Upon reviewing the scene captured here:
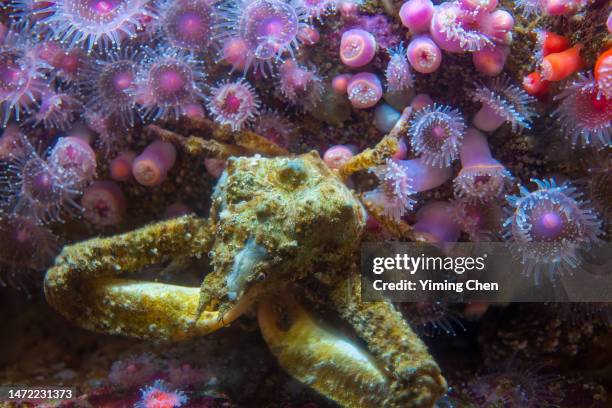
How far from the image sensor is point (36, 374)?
139 inches

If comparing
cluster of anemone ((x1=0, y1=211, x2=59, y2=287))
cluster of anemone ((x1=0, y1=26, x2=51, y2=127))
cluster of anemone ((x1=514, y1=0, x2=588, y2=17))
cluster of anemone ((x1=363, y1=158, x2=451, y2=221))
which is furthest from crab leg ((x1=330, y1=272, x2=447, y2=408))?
cluster of anemone ((x1=0, y1=26, x2=51, y2=127))

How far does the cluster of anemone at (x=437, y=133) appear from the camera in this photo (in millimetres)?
2691

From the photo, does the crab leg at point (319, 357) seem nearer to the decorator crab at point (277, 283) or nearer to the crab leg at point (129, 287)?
the decorator crab at point (277, 283)

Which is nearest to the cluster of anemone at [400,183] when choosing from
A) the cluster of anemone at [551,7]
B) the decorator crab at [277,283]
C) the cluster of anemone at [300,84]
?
the decorator crab at [277,283]

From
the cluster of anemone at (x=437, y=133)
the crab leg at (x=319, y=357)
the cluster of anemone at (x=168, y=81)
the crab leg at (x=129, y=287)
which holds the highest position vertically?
the cluster of anemone at (x=168, y=81)

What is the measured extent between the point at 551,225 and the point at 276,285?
1.52 metres

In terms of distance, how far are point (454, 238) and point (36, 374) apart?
10.2 feet

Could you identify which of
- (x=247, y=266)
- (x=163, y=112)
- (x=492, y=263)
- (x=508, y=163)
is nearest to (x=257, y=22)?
(x=163, y=112)

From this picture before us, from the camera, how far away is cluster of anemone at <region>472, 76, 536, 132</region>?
8.91ft

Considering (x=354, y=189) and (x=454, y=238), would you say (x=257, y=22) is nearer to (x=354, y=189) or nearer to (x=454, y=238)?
(x=354, y=189)

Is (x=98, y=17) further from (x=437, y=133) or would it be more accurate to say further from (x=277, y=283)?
(x=437, y=133)

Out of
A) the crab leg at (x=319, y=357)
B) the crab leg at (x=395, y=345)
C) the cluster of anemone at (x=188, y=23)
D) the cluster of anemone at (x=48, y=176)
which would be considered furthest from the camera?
the cluster of anemone at (x=48, y=176)

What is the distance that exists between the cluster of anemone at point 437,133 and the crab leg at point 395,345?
32.3 inches

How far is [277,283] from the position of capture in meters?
2.56
